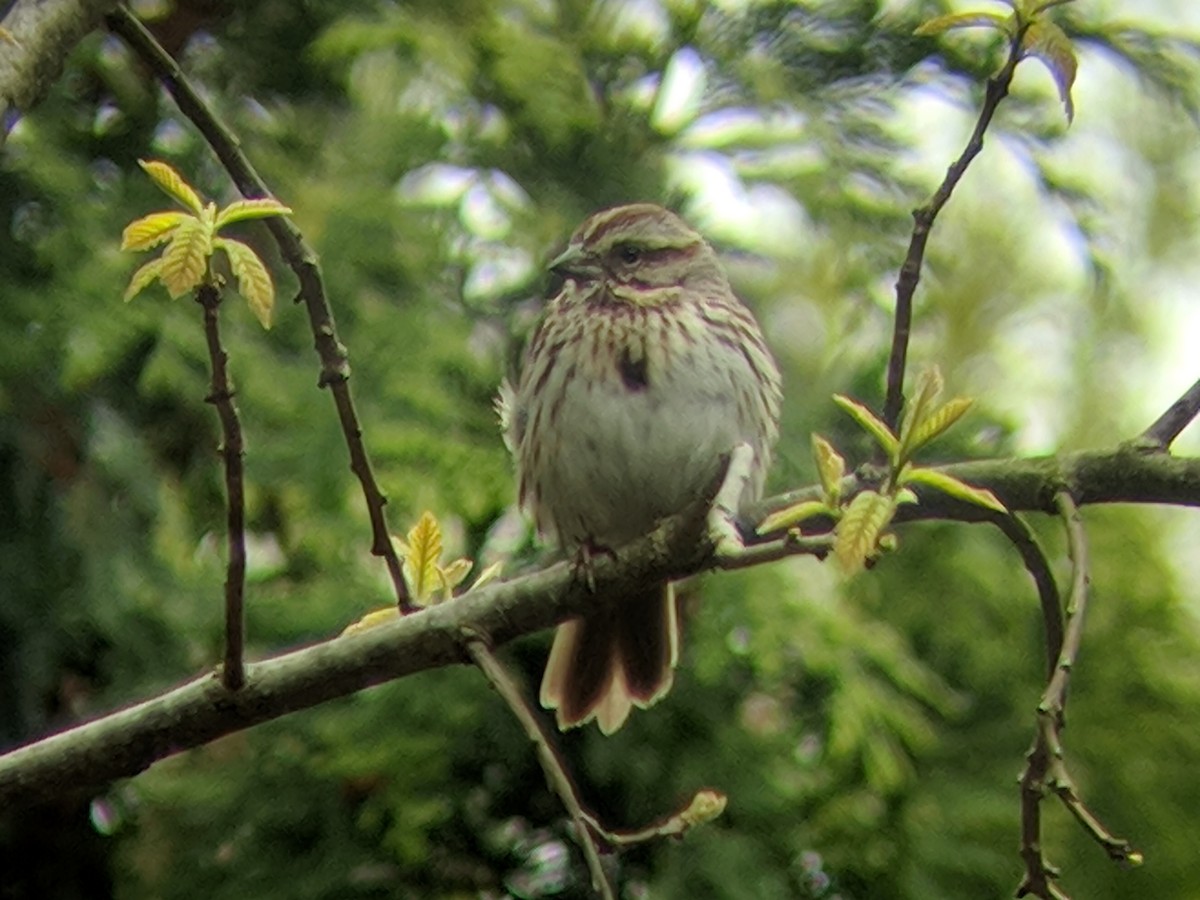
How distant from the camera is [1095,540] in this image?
3.12m

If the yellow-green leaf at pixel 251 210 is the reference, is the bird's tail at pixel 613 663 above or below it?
below

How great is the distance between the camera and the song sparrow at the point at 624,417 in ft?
7.30

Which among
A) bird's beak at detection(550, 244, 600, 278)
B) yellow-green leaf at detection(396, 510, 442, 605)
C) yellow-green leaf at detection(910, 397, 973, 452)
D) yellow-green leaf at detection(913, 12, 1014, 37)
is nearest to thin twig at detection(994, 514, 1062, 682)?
yellow-green leaf at detection(910, 397, 973, 452)

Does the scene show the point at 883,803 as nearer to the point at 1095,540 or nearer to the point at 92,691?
the point at 1095,540

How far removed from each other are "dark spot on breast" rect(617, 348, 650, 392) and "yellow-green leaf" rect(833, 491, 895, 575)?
3.40ft

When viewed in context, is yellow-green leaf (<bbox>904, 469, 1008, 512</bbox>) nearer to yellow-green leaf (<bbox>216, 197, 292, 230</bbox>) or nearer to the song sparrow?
yellow-green leaf (<bbox>216, 197, 292, 230</bbox>)

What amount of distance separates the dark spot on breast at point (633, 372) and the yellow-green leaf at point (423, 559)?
764mm

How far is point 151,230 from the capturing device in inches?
48.7

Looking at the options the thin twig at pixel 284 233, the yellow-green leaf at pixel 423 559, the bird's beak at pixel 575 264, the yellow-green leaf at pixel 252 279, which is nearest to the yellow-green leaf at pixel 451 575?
A: the yellow-green leaf at pixel 423 559

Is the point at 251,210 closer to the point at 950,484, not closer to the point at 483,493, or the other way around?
the point at 950,484

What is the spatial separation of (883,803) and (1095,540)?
783mm

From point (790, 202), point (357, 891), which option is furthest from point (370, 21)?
point (357, 891)

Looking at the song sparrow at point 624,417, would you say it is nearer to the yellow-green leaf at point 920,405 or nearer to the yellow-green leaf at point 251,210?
the yellow-green leaf at point 920,405

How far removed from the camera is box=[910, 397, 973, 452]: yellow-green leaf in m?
1.26
